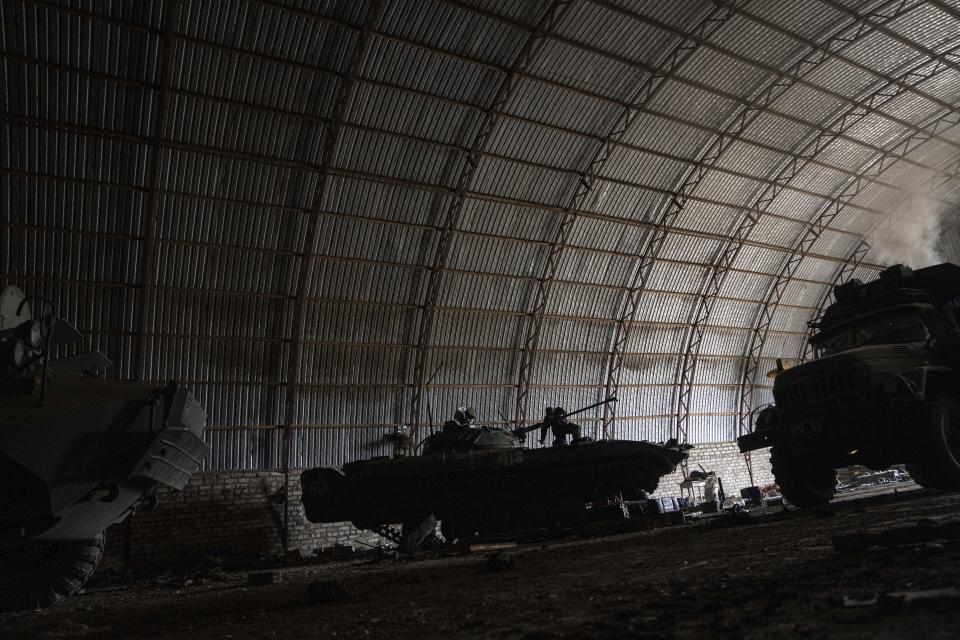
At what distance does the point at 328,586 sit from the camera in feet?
21.1

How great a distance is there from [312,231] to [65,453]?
1375 cm

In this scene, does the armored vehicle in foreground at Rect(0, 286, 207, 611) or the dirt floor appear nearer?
the dirt floor

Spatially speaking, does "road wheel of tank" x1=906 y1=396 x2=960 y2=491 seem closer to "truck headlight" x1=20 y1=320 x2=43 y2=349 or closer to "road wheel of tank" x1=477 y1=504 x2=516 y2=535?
"road wheel of tank" x1=477 y1=504 x2=516 y2=535

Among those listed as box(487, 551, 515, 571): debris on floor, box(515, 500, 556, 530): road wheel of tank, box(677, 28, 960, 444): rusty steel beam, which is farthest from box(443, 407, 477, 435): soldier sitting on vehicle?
box(677, 28, 960, 444): rusty steel beam

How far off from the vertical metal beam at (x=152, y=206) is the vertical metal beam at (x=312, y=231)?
419 cm

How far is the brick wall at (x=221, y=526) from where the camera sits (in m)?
18.7

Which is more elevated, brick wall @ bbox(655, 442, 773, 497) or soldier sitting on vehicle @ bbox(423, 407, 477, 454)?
soldier sitting on vehicle @ bbox(423, 407, 477, 454)

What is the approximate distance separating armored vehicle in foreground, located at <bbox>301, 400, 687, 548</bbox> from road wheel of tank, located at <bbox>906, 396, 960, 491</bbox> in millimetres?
7145

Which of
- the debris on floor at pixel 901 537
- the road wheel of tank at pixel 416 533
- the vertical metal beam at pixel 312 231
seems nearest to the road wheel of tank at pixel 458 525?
the road wheel of tank at pixel 416 533

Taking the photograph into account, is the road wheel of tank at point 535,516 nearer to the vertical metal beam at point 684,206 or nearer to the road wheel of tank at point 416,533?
the road wheel of tank at point 416,533

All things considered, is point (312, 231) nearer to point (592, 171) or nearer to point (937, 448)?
point (592, 171)

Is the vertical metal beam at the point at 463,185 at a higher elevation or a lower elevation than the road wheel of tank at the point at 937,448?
higher

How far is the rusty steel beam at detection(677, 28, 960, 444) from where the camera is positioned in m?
25.8

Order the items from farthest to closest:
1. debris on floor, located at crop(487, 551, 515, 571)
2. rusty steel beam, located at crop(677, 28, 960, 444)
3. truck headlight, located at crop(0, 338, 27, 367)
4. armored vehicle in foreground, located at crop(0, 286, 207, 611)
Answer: rusty steel beam, located at crop(677, 28, 960, 444)
debris on floor, located at crop(487, 551, 515, 571)
truck headlight, located at crop(0, 338, 27, 367)
armored vehicle in foreground, located at crop(0, 286, 207, 611)
